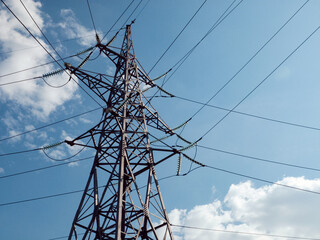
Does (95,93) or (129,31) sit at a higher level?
(129,31)

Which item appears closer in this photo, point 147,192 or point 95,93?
point 147,192

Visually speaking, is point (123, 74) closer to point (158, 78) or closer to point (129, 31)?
point (158, 78)

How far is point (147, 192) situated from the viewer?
11.5 meters

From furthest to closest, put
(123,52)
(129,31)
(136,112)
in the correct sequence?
(129,31) → (123,52) → (136,112)

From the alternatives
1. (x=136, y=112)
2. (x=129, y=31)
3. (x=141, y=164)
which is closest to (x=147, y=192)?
(x=141, y=164)

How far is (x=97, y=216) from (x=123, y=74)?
7.55m

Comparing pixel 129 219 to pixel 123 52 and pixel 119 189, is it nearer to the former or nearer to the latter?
pixel 119 189

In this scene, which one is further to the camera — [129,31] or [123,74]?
[129,31]

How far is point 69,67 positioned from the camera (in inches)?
525

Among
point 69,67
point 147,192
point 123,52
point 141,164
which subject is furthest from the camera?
point 123,52

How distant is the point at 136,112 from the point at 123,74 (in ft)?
7.72

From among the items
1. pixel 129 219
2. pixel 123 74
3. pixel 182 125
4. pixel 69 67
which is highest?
pixel 123 74

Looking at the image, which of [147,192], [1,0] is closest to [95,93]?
[147,192]

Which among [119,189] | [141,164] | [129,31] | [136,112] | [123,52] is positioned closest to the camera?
[119,189]
